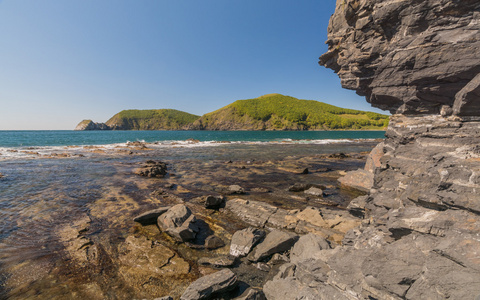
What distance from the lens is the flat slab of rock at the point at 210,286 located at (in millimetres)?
5965

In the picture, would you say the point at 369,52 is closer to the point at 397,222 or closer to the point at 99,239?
the point at 397,222

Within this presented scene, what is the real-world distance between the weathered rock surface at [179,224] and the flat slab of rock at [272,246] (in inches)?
122

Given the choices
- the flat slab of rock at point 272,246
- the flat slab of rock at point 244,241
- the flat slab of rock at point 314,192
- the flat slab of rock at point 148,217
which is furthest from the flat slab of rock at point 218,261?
the flat slab of rock at point 314,192

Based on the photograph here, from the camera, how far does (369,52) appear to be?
39.6 feet

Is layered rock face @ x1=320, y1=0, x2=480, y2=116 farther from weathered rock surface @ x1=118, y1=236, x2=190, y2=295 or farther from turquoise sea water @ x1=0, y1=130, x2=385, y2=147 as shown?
turquoise sea water @ x1=0, y1=130, x2=385, y2=147

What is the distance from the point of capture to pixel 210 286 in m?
6.15

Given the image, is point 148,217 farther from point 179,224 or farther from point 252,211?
point 252,211

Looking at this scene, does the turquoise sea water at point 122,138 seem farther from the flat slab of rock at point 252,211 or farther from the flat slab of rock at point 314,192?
the flat slab of rock at point 252,211

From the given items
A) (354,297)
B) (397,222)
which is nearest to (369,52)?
(397,222)

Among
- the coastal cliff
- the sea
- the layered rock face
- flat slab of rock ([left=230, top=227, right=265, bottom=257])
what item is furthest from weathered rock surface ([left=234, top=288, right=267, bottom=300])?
the layered rock face

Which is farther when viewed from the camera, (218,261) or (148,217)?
(148,217)

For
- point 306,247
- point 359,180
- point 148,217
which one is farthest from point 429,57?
point 148,217

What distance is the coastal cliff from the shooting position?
4.25 metres

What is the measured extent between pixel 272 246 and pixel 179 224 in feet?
15.4
